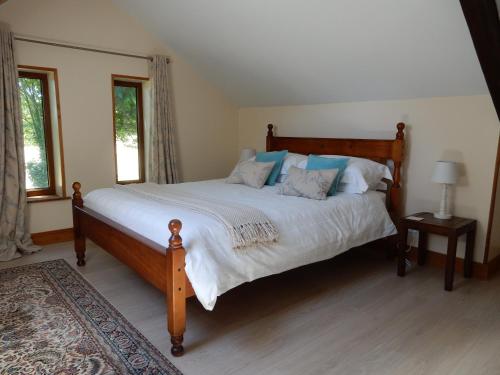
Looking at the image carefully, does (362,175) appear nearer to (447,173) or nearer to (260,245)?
(447,173)

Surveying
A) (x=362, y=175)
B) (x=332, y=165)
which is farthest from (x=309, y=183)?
(x=362, y=175)

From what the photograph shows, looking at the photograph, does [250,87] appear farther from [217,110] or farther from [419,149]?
[419,149]

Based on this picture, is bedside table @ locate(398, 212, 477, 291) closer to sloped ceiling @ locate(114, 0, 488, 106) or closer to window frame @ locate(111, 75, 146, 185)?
sloped ceiling @ locate(114, 0, 488, 106)

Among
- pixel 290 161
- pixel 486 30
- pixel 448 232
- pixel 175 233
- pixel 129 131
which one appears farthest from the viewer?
pixel 129 131

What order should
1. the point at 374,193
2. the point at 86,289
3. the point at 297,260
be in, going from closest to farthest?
the point at 297,260
the point at 86,289
the point at 374,193

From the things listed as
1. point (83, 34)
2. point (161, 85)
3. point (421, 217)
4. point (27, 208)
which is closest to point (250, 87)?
point (161, 85)

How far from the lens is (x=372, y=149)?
12.3 feet

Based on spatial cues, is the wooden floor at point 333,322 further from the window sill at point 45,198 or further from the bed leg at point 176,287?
the window sill at point 45,198

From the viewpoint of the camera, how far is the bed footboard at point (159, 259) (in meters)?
2.08

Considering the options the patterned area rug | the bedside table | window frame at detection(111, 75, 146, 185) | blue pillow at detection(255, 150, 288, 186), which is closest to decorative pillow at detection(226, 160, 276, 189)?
blue pillow at detection(255, 150, 288, 186)

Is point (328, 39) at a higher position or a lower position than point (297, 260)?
higher

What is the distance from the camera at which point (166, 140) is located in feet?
15.1

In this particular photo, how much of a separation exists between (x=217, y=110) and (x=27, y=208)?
99.0 inches

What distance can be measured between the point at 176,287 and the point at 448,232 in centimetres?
209
